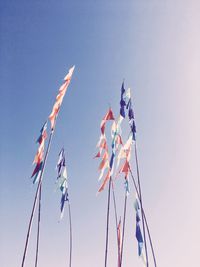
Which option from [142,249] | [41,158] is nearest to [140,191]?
[142,249]

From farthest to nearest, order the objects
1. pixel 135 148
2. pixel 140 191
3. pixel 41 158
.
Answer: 1. pixel 135 148
2. pixel 140 191
3. pixel 41 158

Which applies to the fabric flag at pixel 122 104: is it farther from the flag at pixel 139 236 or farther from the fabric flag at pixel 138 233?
the flag at pixel 139 236

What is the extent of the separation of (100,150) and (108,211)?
10.1 feet

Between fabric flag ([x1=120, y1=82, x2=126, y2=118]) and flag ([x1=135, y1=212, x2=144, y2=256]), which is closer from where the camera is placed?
flag ([x1=135, y1=212, x2=144, y2=256])

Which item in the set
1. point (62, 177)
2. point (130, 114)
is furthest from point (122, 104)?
point (62, 177)

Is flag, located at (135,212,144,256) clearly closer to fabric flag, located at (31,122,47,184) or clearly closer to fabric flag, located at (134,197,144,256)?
fabric flag, located at (134,197,144,256)

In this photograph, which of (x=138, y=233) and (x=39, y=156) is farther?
(x=138, y=233)

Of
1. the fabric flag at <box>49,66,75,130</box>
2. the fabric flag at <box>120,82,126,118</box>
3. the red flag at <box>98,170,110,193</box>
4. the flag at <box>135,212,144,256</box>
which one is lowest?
the flag at <box>135,212,144,256</box>

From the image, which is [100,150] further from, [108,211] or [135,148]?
[108,211]

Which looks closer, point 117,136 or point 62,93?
point 62,93

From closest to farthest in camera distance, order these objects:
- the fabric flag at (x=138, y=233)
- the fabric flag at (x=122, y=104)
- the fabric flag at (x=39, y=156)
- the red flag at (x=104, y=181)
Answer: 1. the fabric flag at (x=39, y=156)
2. the fabric flag at (x=138, y=233)
3. the red flag at (x=104, y=181)
4. the fabric flag at (x=122, y=104)

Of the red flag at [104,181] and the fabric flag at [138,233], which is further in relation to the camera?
the red flag at [104,181]

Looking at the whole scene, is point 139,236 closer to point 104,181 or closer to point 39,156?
point 104,181

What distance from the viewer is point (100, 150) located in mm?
17875
